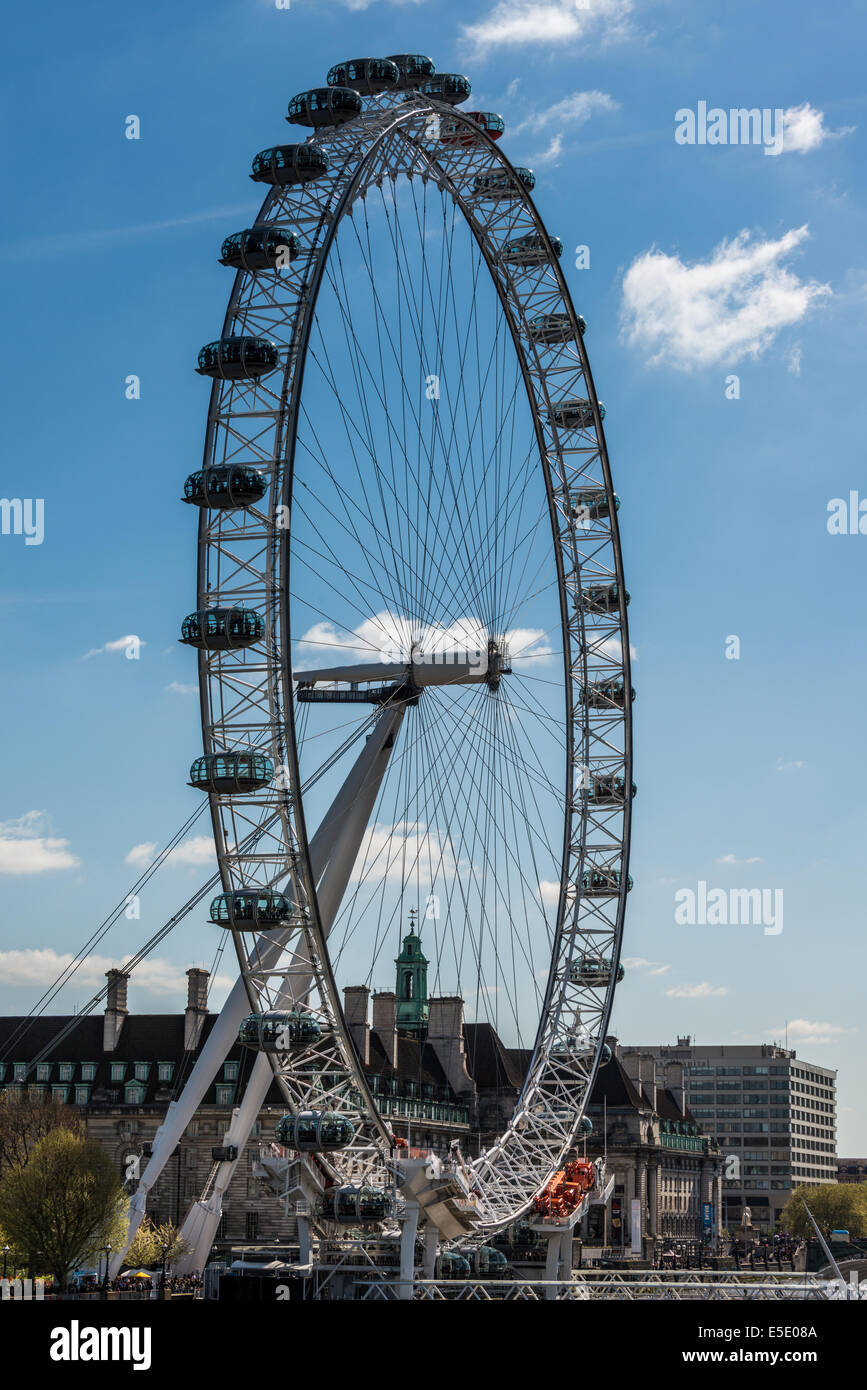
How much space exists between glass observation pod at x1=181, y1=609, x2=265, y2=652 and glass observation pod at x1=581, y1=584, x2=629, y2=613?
28.8 meters

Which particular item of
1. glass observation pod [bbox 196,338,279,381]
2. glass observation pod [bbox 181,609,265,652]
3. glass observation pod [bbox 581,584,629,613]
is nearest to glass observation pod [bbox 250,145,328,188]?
glass observation pod [bbox 196,338,279,381]

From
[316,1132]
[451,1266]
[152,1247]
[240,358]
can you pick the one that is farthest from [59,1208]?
[240,358]

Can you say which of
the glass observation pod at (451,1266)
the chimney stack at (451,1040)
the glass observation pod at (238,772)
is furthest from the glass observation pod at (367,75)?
the chimney stack at (451,1040)

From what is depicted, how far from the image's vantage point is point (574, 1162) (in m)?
85.8

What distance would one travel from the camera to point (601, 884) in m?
88.6

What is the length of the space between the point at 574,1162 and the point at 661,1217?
82267mm

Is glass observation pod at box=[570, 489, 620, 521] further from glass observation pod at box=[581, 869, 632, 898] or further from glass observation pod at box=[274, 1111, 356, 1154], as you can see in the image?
glass observation pod at box=[274, 1111, 356, 1154]

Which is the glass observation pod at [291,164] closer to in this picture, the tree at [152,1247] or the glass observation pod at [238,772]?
the glass observation pod at [238,772]

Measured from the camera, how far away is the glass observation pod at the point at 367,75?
72.6 meters

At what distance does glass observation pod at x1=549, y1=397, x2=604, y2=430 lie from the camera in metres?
87.6

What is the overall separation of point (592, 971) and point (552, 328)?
2970 centimetres

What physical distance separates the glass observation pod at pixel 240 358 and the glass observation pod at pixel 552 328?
2503 cm

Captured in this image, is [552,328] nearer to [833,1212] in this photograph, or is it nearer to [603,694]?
[603,694]
